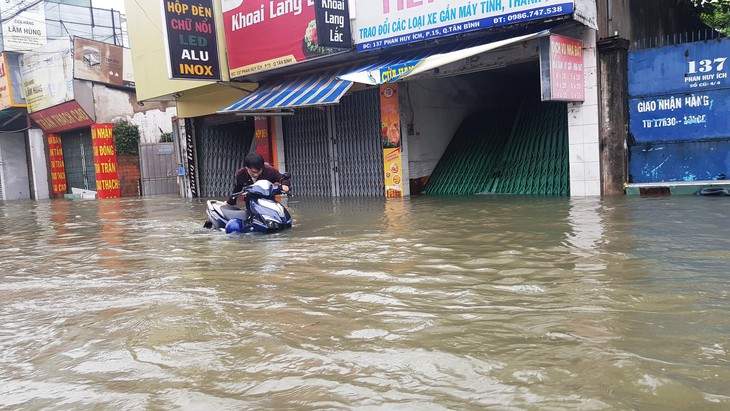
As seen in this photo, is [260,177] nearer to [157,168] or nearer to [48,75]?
[157,168]

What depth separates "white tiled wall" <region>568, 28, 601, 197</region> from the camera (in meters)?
10.2

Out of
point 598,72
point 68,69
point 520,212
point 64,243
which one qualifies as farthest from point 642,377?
point 68,69

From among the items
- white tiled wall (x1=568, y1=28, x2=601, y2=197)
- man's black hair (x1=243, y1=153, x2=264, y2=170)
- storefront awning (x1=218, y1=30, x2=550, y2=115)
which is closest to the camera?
man's black hair (x1=243, y1=153, x2=264, y2=170)

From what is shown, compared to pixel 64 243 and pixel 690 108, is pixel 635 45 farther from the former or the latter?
pixel 64 243

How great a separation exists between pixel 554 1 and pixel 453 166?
5285 mm

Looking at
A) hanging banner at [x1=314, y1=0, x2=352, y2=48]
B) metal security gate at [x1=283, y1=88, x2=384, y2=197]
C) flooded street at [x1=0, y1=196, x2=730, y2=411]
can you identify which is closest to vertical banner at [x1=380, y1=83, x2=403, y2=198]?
metal security gate at [x1=283, y1=88, x2=384, y2=197]

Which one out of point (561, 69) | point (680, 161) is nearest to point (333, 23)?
point (561, 69)

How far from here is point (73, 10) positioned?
3133 centimetres

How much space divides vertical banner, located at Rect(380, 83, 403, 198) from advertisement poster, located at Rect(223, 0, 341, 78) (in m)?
1.62

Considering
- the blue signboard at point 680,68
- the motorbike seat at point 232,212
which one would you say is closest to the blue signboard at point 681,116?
the blue signboard at point 680,68

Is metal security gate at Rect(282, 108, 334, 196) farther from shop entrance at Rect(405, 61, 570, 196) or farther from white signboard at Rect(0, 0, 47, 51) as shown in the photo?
white signboard at Rect(0, 0, 47, 51)

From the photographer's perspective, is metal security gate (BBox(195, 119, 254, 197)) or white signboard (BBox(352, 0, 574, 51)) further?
metal security gate (BBox(195, 119, 254, 197))

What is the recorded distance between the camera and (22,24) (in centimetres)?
2848

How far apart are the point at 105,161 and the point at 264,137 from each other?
928 centimetres
